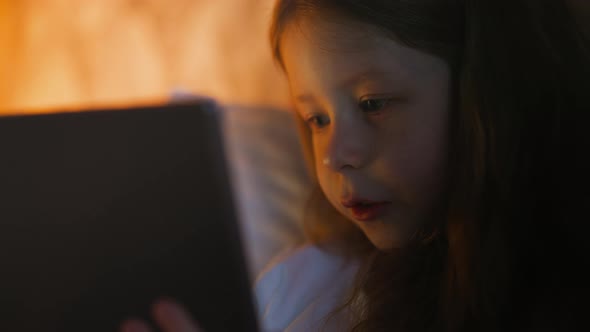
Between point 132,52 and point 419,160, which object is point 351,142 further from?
point 132,52

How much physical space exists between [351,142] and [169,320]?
0.80 feet

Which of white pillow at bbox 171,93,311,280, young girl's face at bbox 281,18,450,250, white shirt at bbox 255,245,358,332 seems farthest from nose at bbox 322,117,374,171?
white pillow at bbox 171,93,311,280

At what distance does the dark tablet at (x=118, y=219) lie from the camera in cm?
33

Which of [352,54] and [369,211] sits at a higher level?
[352,54]

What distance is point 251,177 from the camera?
3.07ft

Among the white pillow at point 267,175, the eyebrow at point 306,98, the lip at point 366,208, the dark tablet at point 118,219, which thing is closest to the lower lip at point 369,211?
the lip at point 366,208

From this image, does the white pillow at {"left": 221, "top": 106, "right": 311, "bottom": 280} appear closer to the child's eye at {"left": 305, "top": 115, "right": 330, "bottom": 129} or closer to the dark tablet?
the child's eye at {"left": 305, "top": 115, "right": 330, "bottom": 129}

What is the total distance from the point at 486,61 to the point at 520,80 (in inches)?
1.4

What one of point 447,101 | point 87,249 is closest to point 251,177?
point 447,101

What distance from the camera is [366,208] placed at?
0.55 meters

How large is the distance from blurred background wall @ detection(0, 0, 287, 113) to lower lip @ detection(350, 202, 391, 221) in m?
0.39

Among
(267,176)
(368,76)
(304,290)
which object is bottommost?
(304,290)

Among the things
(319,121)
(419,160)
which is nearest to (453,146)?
(419,160)

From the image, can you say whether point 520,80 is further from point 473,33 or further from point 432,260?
point 432,260
